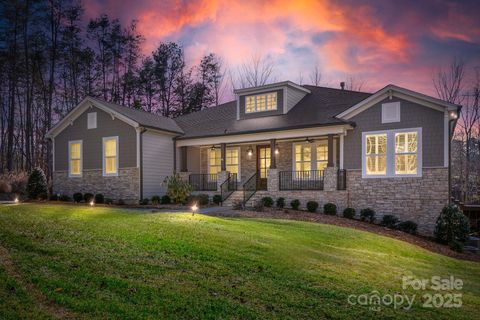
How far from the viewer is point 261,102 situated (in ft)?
61.4

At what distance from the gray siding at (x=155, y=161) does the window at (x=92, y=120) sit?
133 inches

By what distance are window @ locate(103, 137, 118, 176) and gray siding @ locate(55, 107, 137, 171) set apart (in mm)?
278

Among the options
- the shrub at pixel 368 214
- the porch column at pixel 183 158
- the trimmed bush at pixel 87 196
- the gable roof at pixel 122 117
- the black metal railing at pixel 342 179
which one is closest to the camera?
the shrub at pixel 368 214

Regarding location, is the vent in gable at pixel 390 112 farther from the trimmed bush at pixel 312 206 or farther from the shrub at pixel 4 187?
the shrub at pixel 4 187

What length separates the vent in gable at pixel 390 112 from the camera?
1370 centimetres

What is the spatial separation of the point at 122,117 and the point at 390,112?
12486mm

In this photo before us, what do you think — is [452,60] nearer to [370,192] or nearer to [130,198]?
[370,192]

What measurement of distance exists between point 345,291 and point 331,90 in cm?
1522

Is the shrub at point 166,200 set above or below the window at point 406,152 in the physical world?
below

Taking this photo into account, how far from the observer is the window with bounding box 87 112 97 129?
18.4 metres

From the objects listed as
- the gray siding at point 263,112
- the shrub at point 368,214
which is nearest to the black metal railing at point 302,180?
the shrub at point 368,214

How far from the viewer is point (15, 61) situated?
26.1 meters

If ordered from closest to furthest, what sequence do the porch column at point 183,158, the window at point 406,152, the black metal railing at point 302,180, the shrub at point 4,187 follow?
1. the window at point 406,152
2. the black metal railing at point 302,180
3. the porch column at point 183,158
4. the shrub at point 4,187

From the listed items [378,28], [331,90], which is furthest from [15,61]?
[378,28]
